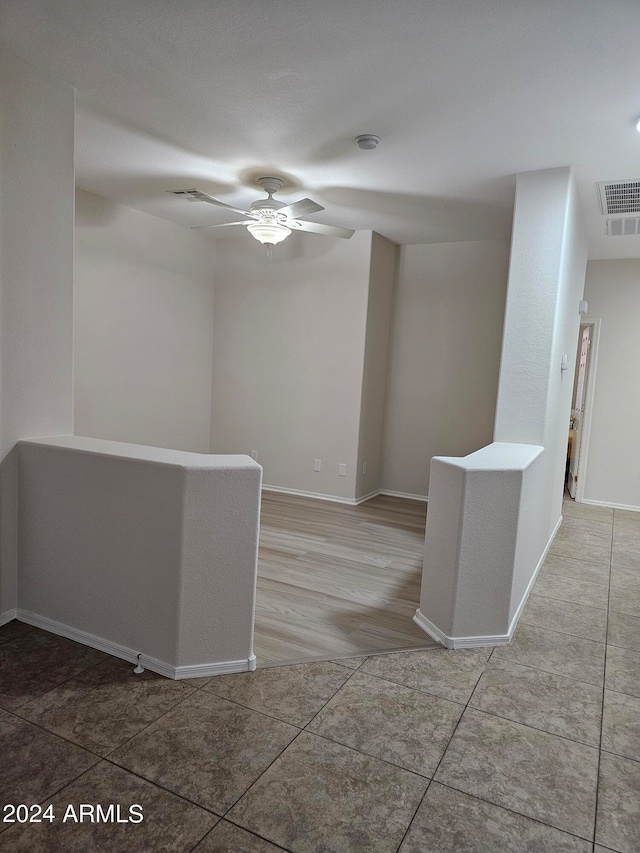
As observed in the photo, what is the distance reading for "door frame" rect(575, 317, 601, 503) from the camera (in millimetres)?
5707

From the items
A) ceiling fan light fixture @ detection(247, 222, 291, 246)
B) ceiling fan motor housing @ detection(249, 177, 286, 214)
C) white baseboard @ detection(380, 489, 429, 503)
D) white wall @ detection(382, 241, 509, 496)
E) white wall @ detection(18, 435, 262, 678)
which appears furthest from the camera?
white baseboard @ detection(380, 489, 429, 503)

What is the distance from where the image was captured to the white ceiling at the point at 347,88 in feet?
6.68

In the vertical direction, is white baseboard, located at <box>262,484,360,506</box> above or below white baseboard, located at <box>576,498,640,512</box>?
below

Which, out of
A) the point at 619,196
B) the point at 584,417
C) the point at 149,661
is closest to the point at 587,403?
the point at 584,417

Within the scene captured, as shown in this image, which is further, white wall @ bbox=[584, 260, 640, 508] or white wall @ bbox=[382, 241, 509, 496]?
white wall @ bbox=[584, 260, 640, 508]

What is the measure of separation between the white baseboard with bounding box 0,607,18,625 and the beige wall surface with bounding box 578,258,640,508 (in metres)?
5.32

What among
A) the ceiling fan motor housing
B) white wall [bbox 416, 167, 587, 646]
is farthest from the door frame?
the ceiling fan motor housing

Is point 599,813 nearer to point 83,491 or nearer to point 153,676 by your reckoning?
point 153,676

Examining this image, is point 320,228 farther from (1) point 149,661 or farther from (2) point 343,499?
(1) point 149,661

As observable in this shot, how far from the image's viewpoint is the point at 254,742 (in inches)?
75.4

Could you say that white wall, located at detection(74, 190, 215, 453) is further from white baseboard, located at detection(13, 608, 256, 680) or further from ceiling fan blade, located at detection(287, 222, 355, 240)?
white baseboard, located at detection(13, 608, 256, 680)

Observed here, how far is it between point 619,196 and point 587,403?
2.63 metres

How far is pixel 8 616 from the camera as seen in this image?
8.85ft

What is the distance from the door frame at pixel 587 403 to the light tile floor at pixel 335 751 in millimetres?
3464
